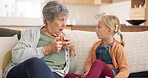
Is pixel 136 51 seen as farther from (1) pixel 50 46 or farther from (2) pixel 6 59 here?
(2) pixel 6 59

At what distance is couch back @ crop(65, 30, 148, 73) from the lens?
2240 mm

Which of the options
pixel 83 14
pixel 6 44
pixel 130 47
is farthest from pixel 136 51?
pixel 83 14

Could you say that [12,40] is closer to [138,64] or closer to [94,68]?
[94,68]

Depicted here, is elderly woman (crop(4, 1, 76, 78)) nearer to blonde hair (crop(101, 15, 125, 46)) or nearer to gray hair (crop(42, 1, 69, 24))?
gray hair (crop(42, 1, 69, 24))

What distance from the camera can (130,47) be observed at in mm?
2387

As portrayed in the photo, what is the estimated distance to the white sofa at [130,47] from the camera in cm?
224

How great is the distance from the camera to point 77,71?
7.28 feet

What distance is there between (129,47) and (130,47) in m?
0.01

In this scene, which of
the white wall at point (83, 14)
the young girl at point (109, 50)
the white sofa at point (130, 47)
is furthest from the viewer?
the white wall at point (83, 14)

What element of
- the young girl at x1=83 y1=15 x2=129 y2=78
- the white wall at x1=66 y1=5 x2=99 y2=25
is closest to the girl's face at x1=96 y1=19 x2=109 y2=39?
the young girl at x1=83 y1=15 x2=129 y2=78

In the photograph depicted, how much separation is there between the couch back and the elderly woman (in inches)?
7.3

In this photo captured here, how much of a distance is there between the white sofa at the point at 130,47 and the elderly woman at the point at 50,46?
18cm

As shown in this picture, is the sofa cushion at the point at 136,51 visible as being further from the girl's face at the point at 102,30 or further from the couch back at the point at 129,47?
the girl's face at the point at 102,30

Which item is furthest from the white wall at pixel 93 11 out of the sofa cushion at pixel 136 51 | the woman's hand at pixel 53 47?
the woman's hand at pixel 53 47
